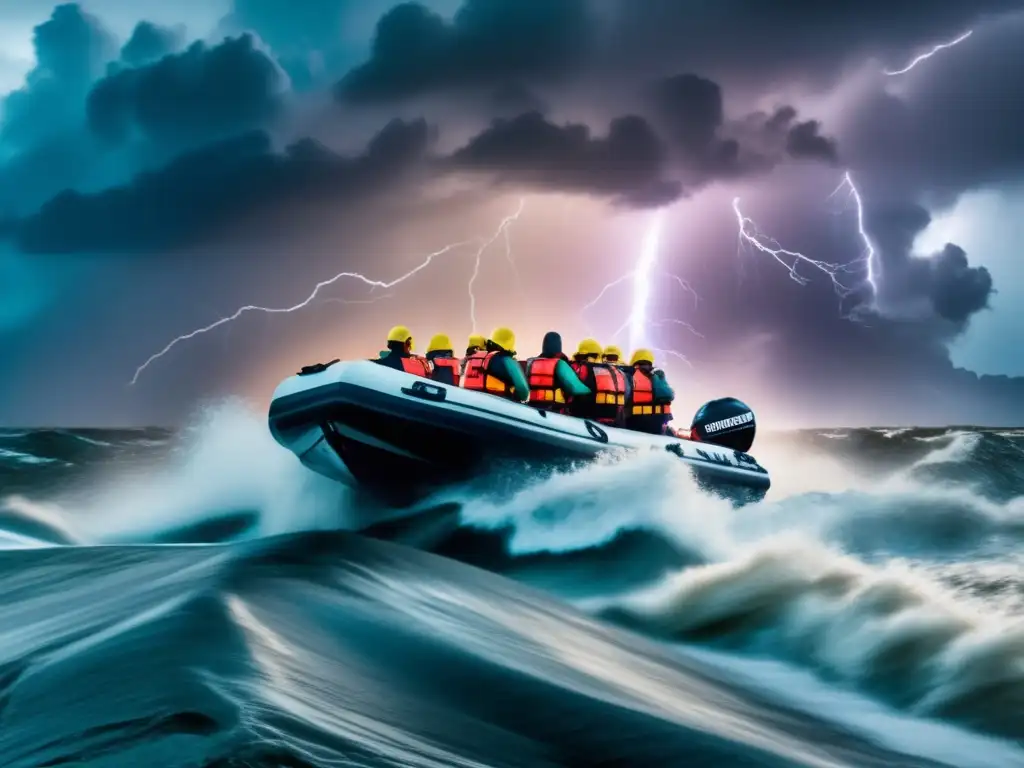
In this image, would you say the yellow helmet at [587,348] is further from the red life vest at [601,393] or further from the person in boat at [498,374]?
the person in boat at [498,374]

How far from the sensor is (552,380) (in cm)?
1147

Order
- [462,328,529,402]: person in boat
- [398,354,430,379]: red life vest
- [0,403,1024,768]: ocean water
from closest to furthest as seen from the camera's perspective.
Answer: [0,403,1024,768]: ocean water → [398,354,430,379]: red life vest → [462,328,529,402]: person in boat

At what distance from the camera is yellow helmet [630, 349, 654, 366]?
12781 mm

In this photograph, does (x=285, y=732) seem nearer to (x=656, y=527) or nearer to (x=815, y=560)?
Result: (x=815, y=560)

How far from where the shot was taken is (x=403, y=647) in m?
4.61

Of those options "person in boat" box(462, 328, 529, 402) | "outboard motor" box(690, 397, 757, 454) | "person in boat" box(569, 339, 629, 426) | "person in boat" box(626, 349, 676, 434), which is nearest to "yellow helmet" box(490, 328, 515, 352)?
"person in boat" box(462, 328, 529, 402)

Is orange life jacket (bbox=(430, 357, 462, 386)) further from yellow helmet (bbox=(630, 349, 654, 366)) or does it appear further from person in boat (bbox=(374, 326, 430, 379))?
yellow helmet (bbox=(630, 349, 654, 366))

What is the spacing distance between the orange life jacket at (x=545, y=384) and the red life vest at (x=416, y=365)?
1119mm

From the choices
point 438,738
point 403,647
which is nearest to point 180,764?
point 438,738

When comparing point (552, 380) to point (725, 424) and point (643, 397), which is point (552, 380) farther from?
point (725, 424)

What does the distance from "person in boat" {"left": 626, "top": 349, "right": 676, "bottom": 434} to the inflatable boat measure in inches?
40.2

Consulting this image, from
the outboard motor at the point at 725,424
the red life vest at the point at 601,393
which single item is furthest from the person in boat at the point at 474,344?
the outboard motor at the point at 725,424

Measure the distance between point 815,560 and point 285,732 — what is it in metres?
6.66

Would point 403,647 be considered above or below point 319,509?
below
